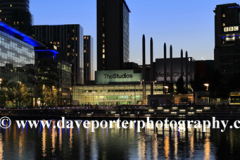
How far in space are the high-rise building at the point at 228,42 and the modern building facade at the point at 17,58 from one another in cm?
7686

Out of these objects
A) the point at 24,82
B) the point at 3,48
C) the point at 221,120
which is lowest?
the point at 221,120

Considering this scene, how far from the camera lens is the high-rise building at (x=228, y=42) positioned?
14912cm

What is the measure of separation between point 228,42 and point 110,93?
198ft

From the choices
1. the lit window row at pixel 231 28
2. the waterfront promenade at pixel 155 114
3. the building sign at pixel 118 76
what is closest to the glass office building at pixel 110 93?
the building sign at pixel 118 76

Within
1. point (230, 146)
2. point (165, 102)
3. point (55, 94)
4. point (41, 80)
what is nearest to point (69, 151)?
point (230, 146)

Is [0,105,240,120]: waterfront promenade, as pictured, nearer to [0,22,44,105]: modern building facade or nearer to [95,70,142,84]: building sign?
[0,22,44,105]: modern building facade

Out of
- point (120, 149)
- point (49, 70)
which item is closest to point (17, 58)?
point (49, 70)

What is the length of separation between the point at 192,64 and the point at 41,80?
242ft

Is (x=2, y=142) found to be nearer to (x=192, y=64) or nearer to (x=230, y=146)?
(x=230, y=146)

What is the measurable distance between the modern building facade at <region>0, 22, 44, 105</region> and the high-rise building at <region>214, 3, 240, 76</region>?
76.9 meters

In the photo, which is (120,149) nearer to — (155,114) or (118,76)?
(155,114)

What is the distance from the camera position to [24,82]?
126m

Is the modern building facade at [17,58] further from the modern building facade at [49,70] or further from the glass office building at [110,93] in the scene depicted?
the modern building facade at [49,70]

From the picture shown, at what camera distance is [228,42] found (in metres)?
165
